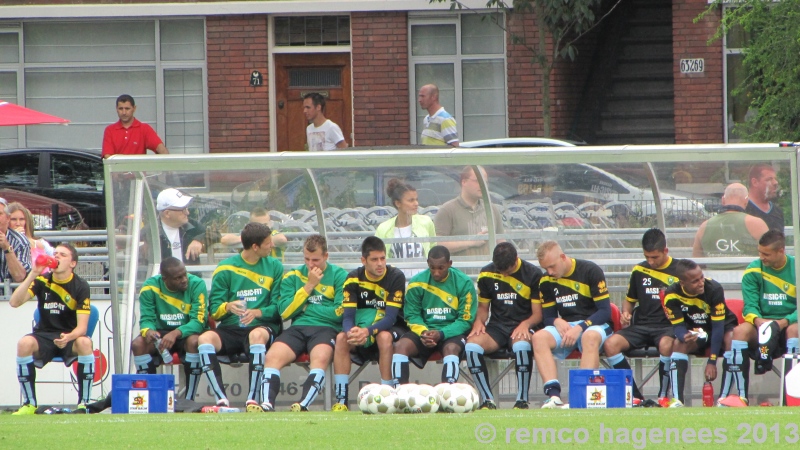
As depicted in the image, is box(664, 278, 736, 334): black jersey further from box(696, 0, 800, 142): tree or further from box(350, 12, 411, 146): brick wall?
box(350, 12, 411, 146): brick wall

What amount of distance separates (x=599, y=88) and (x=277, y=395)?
11496 millimetres

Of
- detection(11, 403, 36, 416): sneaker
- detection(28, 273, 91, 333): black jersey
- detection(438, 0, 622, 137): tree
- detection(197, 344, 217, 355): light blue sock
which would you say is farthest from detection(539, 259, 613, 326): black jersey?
detection(438, 0, 622, 137): tree

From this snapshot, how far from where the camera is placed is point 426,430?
24.7ft

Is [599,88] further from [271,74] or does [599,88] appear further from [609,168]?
[609,168]

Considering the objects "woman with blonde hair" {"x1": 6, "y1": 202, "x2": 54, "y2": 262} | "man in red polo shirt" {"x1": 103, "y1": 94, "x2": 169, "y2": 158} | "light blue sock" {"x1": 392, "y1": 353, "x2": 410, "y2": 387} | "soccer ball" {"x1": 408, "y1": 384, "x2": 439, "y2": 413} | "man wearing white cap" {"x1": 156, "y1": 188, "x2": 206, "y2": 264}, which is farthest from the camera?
"man in red polo shirt" {"x1": 103, "y1": 94, "x2": 169, "y2": 158}

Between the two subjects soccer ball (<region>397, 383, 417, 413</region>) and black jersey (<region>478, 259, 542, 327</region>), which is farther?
black jersey (<region>478, 259, 542, 327</region>)

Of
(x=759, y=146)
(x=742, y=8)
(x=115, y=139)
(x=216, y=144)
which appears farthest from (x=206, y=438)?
(x=216, y=144)

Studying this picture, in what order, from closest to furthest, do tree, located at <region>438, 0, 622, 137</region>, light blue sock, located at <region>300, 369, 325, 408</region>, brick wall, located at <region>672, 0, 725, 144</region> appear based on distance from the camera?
light blue sock, located at <region>300, 369, 325, 408</region> < tree, located at <region>438, 0, 622, 137</region> < brick wall, located at <region>672, 0, 725, 144</region>

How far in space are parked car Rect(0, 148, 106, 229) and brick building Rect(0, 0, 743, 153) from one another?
266 cm

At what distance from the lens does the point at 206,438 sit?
745cm

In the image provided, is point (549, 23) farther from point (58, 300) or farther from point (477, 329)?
point (58, 300)

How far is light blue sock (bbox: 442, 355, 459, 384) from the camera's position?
30.3 feet

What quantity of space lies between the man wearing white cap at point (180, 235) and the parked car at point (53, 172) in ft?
23.7

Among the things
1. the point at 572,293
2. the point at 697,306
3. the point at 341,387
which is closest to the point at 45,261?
the point at 341,387
